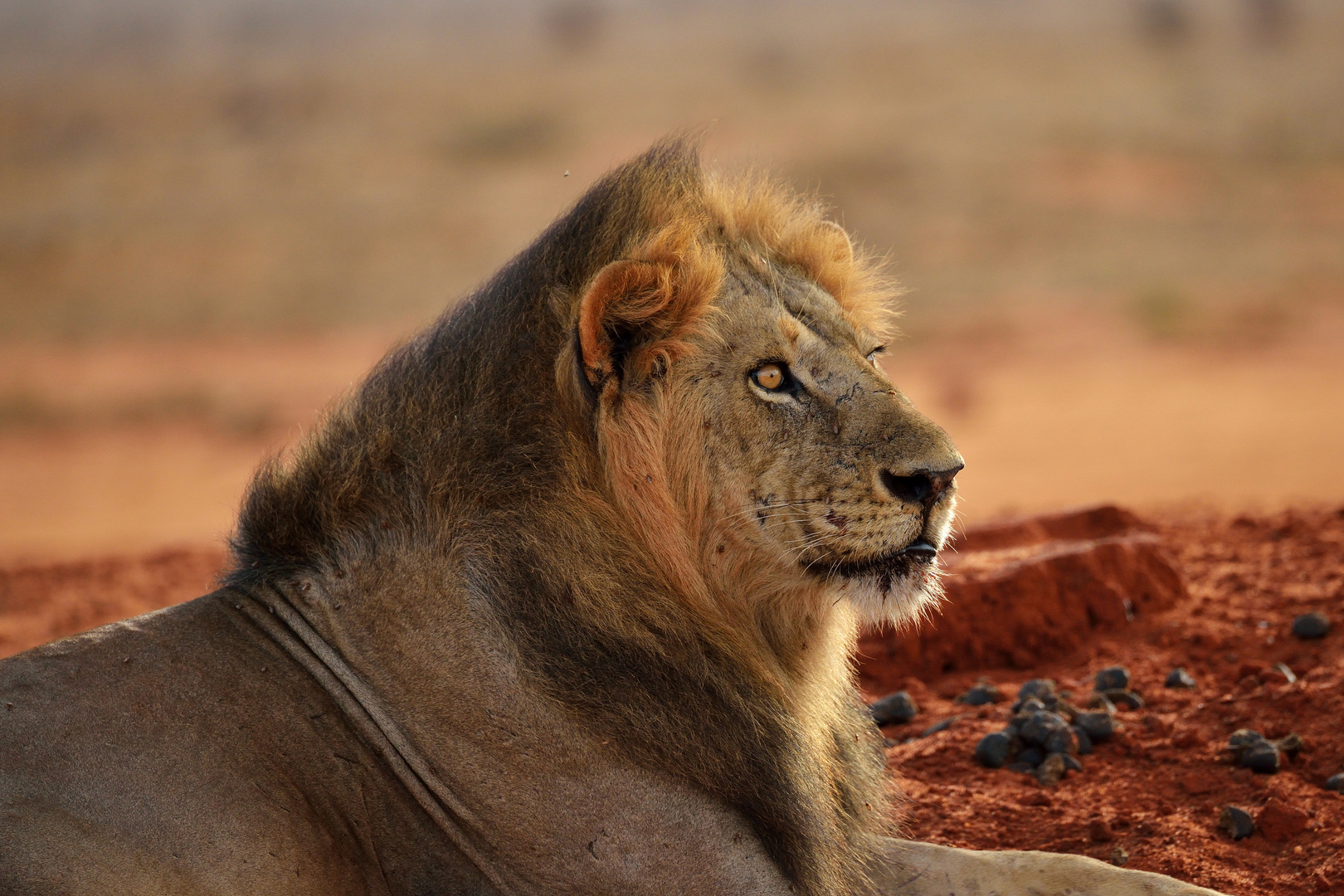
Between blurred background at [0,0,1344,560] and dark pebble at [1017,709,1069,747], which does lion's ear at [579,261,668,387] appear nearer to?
dark pebble at [1017,709,1069,747]

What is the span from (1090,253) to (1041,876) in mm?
26101

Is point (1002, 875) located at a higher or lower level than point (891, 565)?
lower

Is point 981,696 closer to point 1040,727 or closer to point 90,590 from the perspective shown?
point 1040,727

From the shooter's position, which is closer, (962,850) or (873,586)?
(873,586)

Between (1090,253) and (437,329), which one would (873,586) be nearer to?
(437,329)

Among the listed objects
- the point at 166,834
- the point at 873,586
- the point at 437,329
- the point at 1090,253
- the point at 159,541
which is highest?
the point at 1090,253

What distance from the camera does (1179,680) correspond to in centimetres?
555

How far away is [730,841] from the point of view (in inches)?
127

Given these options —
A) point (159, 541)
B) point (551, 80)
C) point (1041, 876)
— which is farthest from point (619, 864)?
point (551, 80)

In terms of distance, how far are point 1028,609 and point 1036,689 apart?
34.7 inches

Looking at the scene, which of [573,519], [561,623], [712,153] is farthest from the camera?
[712,153]

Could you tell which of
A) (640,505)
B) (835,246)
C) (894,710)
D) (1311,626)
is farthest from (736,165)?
(1311,626)

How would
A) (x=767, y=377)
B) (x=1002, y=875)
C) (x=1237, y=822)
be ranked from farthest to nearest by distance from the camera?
1. (x=1237, y=822)
2. (x=1002, y=875)
3. (x=767, y=377)

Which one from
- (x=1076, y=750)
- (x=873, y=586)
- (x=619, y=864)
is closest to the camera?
(x=619, y=864)
